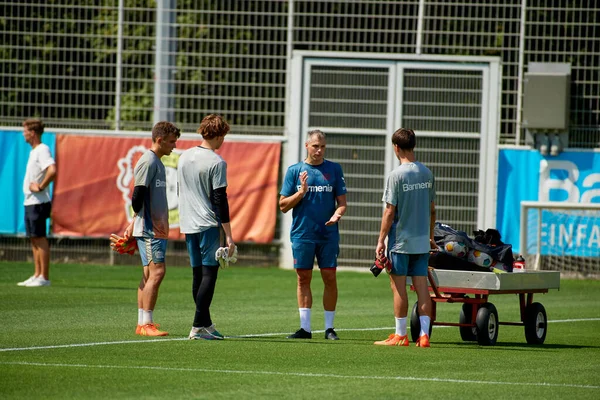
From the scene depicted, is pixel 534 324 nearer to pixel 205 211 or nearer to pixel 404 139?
pixel 404 139

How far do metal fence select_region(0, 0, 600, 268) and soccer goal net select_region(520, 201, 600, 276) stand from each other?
1383mm

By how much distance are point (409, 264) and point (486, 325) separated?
3.27 feet

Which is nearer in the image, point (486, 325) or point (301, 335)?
point (486, 325)

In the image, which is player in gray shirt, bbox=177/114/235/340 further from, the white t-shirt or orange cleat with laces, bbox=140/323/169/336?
the white t-shirt

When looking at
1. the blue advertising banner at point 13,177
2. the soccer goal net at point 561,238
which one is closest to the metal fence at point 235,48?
the blue advertising banner at point 13,177

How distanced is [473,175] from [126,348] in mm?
13739

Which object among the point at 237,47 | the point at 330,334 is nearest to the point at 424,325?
the point at 330,334

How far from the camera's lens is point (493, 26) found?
23.2 m

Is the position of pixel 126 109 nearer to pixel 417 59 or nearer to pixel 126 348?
pixel 417 59

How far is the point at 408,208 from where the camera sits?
11242 millimetres

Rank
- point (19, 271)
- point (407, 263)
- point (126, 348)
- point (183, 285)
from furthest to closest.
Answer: point (19, 271)
point (183, 285)
point (407, 263)
point (126, 348)

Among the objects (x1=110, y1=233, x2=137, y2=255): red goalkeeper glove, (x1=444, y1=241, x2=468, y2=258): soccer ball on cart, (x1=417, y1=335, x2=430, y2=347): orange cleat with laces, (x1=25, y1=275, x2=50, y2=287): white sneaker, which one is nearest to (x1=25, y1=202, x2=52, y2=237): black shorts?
(x1=25, y1=275, x2=50, y2=287): white sneaker

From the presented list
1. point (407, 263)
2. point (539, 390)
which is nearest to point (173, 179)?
point (407, 263)

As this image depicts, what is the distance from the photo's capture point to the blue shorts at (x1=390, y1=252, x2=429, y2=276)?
36.9 ft
